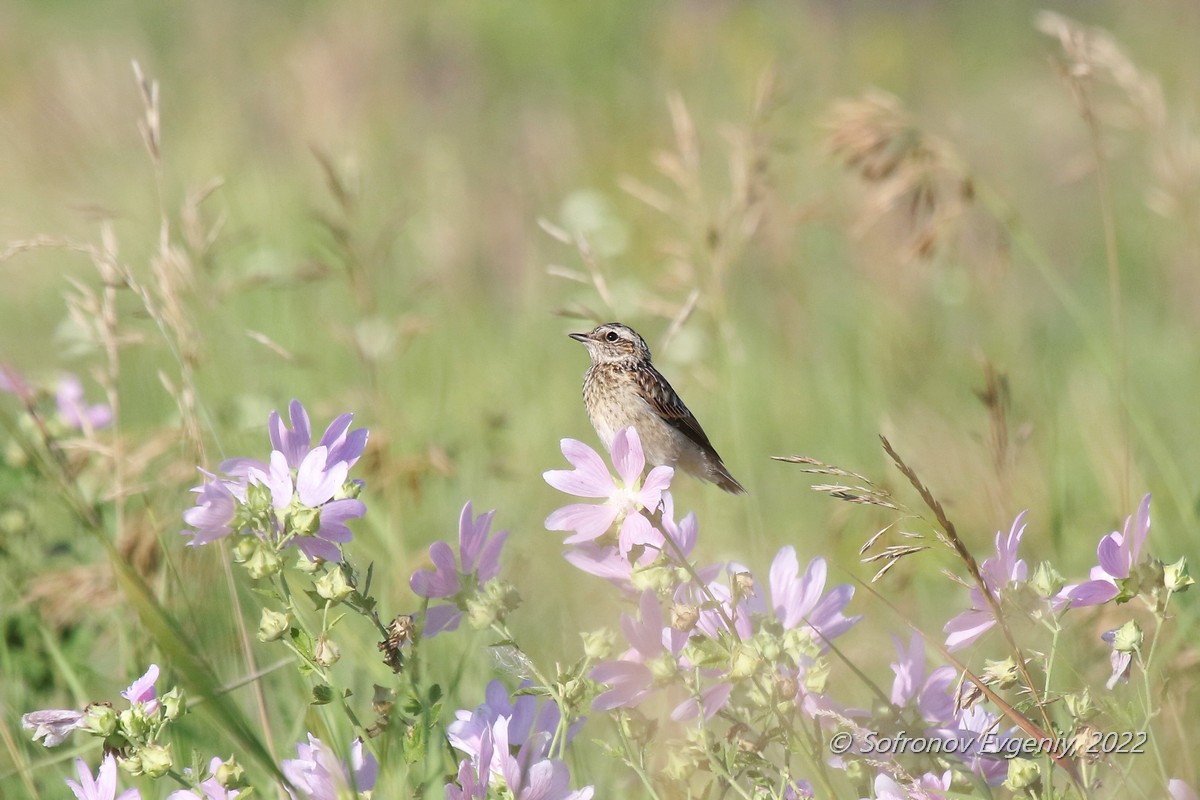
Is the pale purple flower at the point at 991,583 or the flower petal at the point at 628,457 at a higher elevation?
the flower petal at the point at 628,457

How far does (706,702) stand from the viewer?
1.81 meters

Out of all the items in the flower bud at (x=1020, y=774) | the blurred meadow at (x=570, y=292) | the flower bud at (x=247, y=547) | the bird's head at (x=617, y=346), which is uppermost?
the flower bud at (x=247, y=547)

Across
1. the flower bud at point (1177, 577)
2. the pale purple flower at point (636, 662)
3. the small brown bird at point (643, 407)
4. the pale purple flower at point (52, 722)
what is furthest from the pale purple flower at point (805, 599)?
the small brown bird at point (643, 407)

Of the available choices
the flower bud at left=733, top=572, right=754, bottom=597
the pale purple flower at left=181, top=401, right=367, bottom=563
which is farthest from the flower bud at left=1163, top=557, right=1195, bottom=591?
the pale purple flower at left=181, top=401, right=367, bottom=563

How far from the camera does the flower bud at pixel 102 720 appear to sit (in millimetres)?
1731

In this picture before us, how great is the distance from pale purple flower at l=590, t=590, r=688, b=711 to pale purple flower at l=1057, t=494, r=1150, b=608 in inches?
21.3

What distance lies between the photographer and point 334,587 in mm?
1682

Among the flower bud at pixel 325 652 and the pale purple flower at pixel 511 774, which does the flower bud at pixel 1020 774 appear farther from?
the flower bud at pixel 325 652

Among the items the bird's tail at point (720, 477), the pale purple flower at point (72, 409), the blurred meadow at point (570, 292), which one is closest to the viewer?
the blurred meadow at point (570, 292)

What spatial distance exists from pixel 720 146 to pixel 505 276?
6.65 feet

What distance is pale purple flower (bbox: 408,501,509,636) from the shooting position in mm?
1844

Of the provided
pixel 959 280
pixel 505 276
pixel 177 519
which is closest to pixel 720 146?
pixel 505 276

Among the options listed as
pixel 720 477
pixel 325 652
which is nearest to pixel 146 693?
pixel 325 652

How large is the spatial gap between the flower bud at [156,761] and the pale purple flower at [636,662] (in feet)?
1.81
